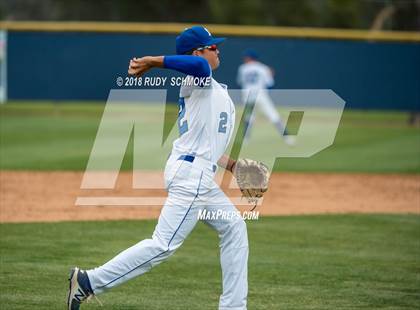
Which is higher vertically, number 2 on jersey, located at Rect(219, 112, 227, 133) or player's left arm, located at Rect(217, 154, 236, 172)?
number 2 on jersey, located at Rect(219, 112, 227, 133)

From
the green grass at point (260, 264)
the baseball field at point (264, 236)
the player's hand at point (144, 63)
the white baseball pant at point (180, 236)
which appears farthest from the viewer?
the baseball field at point (264, 236)

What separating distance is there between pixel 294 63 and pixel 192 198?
22962 millimetres

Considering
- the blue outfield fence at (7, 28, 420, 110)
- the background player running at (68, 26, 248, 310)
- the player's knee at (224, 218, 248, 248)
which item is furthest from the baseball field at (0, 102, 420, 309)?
the blue outfield fence at (7, 28, 420, 110)

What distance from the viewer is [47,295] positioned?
8062 millimetres

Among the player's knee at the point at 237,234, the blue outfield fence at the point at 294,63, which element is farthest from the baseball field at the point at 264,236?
the blue outfield fence at the point at 294,63

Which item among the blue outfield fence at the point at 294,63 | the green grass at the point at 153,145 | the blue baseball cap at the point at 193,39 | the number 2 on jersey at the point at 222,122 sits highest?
the blue outfield fence at the point at 294,63

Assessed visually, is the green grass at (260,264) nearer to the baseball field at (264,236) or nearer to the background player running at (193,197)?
the baseball field at (264,236)

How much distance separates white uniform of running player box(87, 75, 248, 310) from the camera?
21.9 ft

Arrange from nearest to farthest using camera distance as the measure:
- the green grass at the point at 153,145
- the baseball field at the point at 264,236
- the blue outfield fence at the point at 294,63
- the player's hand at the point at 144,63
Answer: the player's hand at the point at 144,63 → the baseball field at the point at 264,236 → the green grass at the point at 153,145 → the blue outfield fence at the point at 294,63

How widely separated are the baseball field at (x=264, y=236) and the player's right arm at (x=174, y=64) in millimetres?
2549

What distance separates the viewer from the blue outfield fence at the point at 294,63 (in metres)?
28.9

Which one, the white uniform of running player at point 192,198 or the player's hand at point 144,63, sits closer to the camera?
the player's hand at point 144,63

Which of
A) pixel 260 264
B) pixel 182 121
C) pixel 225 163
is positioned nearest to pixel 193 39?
pixel 182 121

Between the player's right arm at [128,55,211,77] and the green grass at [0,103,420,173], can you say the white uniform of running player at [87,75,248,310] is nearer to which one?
the player's right arm at [128,55,211,77]
